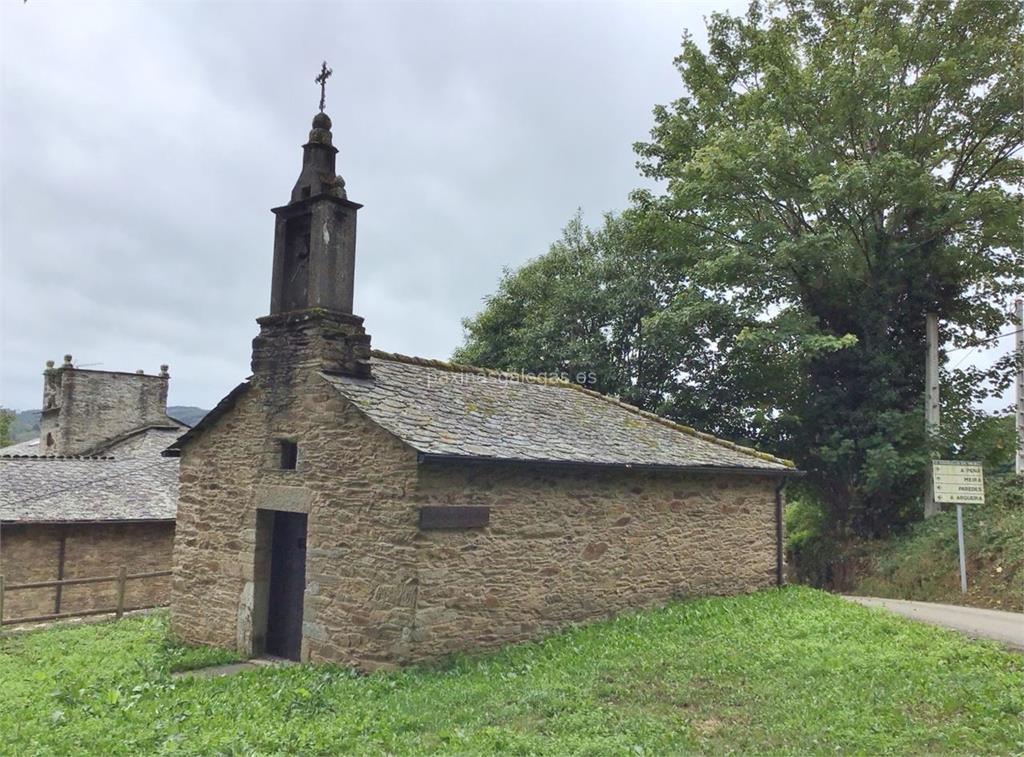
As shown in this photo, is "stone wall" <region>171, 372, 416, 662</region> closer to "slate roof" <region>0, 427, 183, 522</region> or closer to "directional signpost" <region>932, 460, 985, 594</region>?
"slate roof" <region>0, 427, 183, 522</region>

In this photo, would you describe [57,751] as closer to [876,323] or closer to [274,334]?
[274,334]

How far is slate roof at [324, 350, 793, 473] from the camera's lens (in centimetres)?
984

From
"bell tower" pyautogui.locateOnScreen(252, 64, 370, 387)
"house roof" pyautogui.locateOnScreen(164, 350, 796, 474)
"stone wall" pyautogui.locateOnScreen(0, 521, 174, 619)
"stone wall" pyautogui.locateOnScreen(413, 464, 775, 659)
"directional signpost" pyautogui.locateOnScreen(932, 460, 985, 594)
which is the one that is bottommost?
"stone wall" pyautogui.locateOnScreen(0, 521, 174, 619)

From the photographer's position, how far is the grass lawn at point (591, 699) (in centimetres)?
652

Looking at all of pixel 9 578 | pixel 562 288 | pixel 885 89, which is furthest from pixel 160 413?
pixel 885 89

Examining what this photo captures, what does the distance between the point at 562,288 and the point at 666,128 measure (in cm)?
611

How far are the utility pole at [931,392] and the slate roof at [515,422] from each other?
5958 millimetres

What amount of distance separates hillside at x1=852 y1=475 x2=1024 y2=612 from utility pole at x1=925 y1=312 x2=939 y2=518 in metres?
0.50

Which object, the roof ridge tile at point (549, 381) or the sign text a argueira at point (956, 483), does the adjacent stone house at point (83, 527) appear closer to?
the roof ridge tile at point (549, 381)

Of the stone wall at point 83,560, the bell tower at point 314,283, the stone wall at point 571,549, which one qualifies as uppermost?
the bell tower at point 314,283

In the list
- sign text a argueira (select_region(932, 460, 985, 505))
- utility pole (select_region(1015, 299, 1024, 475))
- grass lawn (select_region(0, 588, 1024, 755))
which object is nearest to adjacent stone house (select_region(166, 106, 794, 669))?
grass lawn (select_region(0, 588, 1024, 755))

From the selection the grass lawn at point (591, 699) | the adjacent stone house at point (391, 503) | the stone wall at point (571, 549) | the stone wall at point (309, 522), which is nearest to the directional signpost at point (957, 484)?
the stone wall at point (571, 549)

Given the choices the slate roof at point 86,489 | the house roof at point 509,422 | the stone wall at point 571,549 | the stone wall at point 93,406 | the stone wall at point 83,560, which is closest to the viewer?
the stone wall at point 571,549

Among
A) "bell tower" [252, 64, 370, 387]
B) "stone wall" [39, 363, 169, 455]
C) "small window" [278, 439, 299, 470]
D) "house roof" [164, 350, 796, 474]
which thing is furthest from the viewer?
"stone wall" [39, 363, 169, 455]
